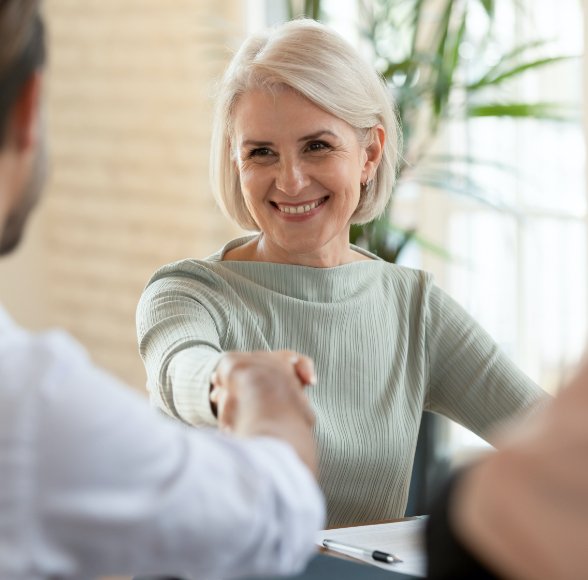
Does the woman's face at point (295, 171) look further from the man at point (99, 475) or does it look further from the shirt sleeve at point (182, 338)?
the man at point (99, 475)

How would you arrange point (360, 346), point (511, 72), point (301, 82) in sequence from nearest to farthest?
point (301, 82) → point (360, 346) → point (511, 72)

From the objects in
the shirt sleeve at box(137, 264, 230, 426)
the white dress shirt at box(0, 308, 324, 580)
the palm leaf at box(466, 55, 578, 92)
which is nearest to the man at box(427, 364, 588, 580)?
the white dress shirt at box(0, 308, 324, 580)

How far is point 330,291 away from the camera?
2.18 metres

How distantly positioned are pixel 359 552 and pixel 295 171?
78cm

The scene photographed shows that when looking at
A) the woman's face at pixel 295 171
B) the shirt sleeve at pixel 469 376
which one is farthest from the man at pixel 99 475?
the shirt sleeve at pixel 469 376

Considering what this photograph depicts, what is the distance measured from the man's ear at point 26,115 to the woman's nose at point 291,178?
1.07m

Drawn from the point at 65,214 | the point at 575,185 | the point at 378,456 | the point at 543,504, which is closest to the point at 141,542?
the point at 543,504

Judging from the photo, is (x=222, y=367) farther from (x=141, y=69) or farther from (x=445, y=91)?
(x=141, y=69)

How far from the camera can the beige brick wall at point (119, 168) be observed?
4.87 meters

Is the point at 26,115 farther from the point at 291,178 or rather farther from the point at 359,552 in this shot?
the point at 291,178

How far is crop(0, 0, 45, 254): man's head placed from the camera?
0.97 meters

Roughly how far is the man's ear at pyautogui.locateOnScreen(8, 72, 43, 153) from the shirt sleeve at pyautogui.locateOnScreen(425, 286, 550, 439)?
1.29 metres

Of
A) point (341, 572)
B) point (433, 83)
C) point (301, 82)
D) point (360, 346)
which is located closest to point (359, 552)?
point (341, 572)

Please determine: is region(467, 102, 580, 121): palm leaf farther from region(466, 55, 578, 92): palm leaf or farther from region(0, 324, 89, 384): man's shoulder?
region(0, 324, 89, 384): man's shoulder
